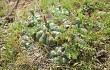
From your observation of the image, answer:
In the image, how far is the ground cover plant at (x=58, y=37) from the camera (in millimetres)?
3803

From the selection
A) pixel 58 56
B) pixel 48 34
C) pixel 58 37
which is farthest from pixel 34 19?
pixel 58 56

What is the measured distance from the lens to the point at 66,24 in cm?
431

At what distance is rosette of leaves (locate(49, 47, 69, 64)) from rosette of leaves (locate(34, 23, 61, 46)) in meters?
0.20

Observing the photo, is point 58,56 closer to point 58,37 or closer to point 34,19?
point 58,37

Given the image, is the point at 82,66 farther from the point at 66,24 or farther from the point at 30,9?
the point at 30,9

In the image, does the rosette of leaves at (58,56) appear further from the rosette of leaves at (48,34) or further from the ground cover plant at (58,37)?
the rosette of leaves at (48,34)

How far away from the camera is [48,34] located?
4098 millimetres

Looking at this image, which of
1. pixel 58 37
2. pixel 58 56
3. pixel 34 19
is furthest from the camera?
pixel 34 19

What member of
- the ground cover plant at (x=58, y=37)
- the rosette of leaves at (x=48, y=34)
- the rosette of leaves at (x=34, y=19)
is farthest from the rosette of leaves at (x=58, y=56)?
the rosette of leaves at (x=34, y=19)

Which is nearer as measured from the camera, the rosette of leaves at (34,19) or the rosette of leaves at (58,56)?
the rosette of leaves at (58,56)

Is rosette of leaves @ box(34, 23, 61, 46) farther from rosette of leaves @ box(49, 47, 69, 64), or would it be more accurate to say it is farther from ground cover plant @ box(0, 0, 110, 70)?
rosette of leaves @ box(49, 47, 69, 64)

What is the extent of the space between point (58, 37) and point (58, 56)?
35 centimetres

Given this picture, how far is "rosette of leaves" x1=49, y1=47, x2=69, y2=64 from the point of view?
12.4 ft

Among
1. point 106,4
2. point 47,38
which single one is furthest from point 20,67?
point 106,4
